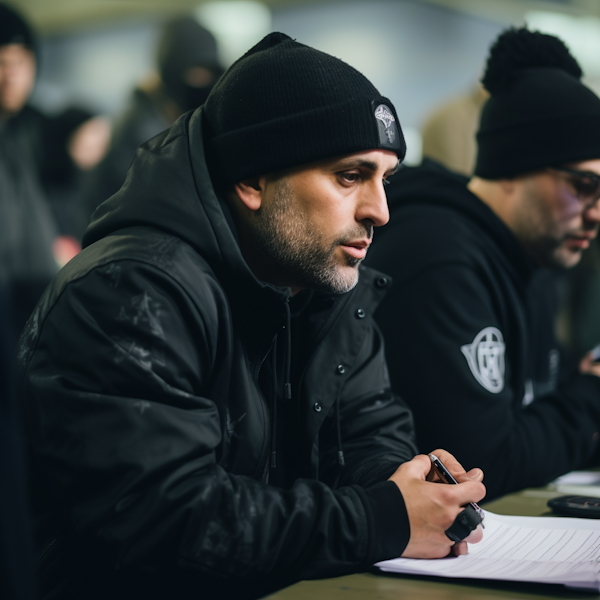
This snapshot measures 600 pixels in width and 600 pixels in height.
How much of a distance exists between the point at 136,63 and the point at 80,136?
5328mm

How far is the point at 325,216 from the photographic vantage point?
4.53ft

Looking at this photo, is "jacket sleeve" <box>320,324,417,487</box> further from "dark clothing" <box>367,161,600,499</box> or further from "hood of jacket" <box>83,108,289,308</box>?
"hood of jacket" <box>83,108,289,308</box>

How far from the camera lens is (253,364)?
1.35 m

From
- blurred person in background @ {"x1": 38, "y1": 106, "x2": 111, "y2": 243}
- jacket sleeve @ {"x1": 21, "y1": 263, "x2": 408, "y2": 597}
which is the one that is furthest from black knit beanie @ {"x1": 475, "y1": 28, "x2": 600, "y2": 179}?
blurred person in background @ {"x1": 38, "y1": 106, "x2": 111, "y2": 243}

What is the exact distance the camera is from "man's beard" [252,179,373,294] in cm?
A: 140

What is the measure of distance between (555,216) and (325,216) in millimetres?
886

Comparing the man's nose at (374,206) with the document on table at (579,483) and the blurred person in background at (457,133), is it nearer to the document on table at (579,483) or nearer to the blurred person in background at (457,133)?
the document on table at (579,483)

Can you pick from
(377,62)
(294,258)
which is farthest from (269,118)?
(377,62)

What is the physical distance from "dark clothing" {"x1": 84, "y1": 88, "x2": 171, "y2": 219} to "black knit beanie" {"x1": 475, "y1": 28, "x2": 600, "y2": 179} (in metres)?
1.84

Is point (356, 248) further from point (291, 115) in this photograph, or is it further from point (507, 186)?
point (507, 186)

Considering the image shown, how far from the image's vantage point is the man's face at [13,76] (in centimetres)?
319

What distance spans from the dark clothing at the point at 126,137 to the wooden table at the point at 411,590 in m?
2.72

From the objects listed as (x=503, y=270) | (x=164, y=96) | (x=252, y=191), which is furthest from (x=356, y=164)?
(x=164, y=96)

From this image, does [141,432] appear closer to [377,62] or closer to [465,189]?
[465,189]
